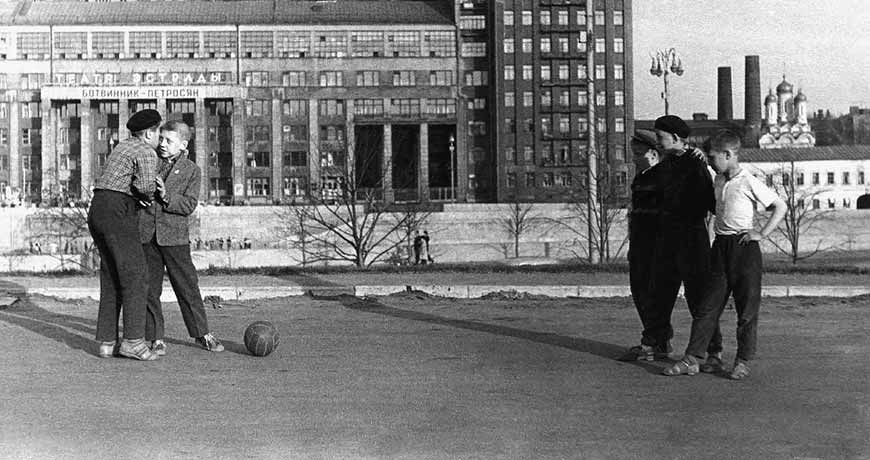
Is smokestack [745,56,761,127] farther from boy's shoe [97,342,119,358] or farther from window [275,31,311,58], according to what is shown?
boy's shoe [97,342,119,358]

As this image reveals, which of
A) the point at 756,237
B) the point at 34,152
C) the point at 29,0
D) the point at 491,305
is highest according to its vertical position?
the point at 29,0

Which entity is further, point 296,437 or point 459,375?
point 459,375

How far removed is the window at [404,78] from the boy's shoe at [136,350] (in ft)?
331

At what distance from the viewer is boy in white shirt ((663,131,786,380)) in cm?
955

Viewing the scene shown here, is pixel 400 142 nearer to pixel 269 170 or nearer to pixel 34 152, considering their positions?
pixel 269 170

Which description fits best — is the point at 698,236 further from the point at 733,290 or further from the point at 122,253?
the point at 122,253

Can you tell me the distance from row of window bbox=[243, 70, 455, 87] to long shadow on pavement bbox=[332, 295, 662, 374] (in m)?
93.5

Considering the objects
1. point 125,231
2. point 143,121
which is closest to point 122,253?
point 125,231

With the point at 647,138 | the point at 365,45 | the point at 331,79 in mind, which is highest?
the point at 365,45

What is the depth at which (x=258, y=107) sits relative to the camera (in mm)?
107812

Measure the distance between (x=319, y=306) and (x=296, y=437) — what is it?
9.81 metres

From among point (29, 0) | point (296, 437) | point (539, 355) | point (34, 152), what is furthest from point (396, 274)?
point (29, 0)

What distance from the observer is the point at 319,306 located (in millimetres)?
16703

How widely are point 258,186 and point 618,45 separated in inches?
1630
